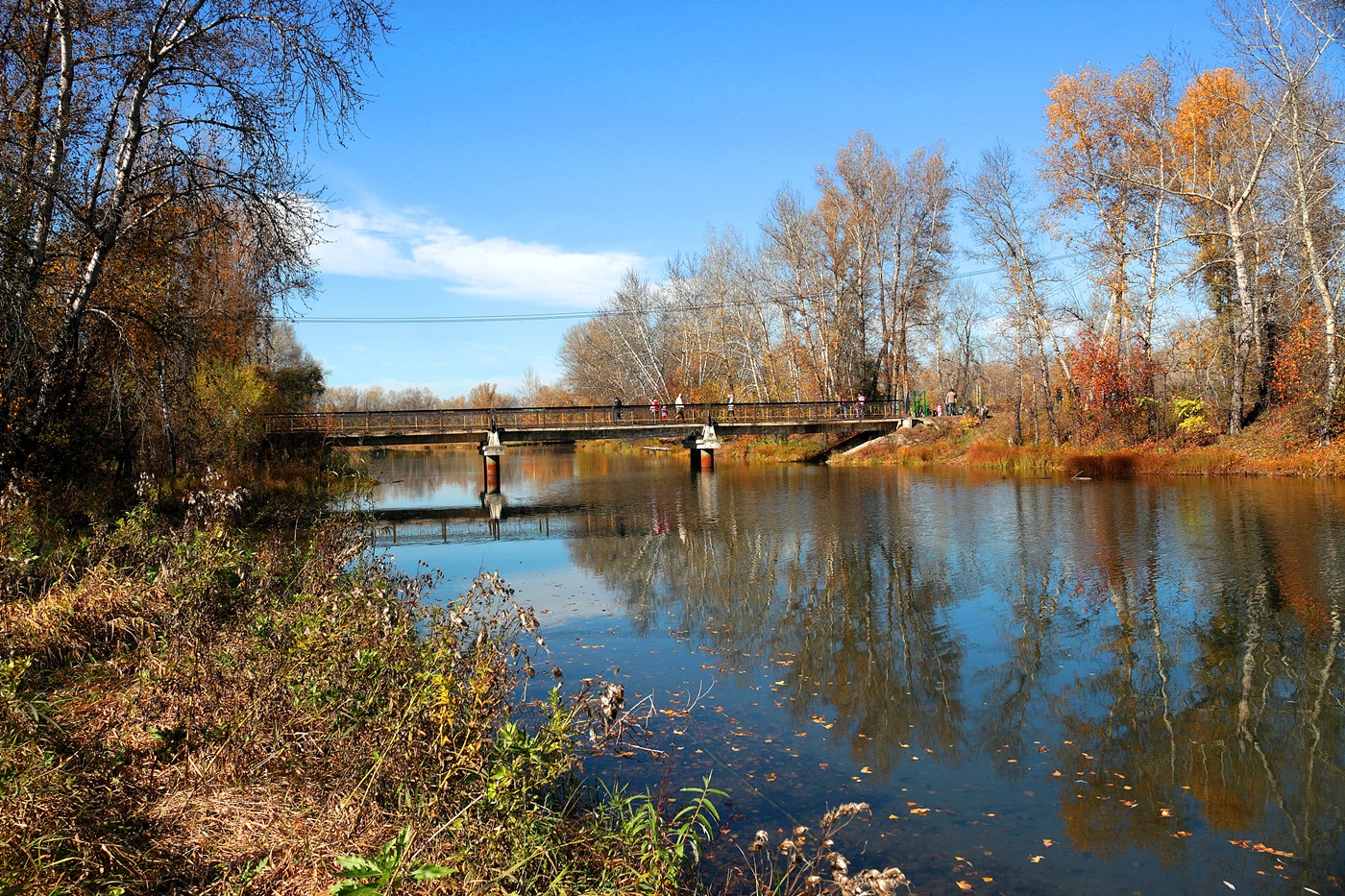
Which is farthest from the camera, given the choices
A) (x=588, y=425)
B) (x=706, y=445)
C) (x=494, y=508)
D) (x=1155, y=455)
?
(x=706, y=445)

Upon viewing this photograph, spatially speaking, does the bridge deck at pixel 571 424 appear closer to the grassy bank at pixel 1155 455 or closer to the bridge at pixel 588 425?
the bridge at pixel 588 425

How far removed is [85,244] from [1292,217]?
84.2 feet

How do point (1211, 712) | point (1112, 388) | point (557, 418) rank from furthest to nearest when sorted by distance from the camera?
point (557, 418) < point (1112, 388) < point (1211, 712)

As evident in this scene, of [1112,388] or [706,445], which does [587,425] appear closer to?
[706,445]

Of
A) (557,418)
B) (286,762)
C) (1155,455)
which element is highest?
(557,418)

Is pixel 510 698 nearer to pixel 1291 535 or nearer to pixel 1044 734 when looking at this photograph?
pixel 1044 734

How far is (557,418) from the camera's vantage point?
39.1 meters

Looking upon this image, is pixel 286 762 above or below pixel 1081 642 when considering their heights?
above

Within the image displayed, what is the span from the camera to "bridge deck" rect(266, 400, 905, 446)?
30688 mm

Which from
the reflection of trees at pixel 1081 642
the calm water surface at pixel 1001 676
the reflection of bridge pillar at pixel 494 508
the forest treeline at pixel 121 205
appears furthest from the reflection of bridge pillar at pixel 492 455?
the forest treeline at pixel 121 205

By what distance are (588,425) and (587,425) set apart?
136mm

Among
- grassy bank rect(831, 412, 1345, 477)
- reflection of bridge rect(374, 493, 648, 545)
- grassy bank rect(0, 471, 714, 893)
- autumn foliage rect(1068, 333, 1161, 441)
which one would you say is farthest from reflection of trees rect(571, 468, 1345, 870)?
autumn foliage rect(1068, 333, 1161, 441)

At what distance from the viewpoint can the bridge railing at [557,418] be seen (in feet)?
95.1

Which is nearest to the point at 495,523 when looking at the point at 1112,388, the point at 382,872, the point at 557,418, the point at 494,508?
the point at 494,508
